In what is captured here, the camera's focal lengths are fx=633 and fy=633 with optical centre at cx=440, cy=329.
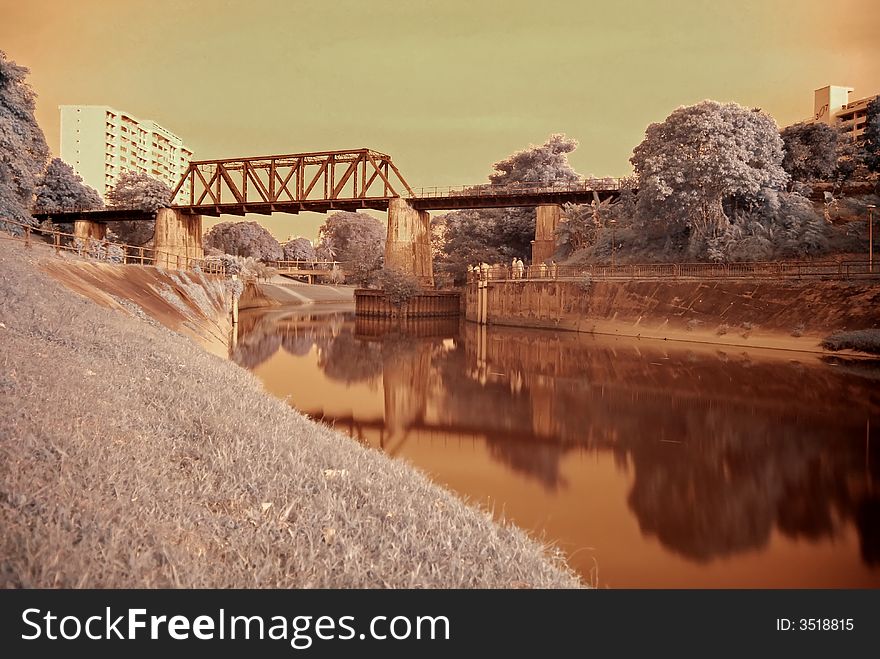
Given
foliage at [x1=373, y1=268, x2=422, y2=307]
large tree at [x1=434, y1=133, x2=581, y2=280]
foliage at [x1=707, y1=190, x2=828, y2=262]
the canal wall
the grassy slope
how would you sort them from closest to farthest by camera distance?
1. the grassy slope
2. foliage at [x1=707, y1=190, x2=828, y2=262]
3. foliage at [x1=373, y1=268, x2=422, y2=307]
4. the canal wall
5. large tree at [x1=434, y1=133, x2=581, y2=280]

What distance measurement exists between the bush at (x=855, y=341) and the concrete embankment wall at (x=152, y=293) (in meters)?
26.5

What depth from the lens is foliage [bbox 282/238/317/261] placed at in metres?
123

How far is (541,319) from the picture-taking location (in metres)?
45.3

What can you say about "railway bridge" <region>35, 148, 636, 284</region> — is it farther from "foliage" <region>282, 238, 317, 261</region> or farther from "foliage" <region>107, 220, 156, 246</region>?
"foliage" <region>282, 238, 317, 261</region>

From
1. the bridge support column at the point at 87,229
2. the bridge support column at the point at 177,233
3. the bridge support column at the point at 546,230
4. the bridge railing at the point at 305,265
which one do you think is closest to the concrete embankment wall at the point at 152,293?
the bridge support column at the point at 546,230

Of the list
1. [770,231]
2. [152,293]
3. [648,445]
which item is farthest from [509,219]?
[648,445]

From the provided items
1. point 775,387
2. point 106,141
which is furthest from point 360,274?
point 106,141

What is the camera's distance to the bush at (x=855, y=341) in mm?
27000

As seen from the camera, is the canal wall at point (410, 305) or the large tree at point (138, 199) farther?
the large tree at point (138, 199)

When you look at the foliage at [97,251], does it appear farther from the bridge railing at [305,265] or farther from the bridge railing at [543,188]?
the bridge railing at [305,265]

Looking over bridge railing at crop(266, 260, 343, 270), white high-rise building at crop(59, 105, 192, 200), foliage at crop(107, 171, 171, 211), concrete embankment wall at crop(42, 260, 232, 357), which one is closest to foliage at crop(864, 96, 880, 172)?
concrete embankment wall at crop(42, 260, 232, 357)

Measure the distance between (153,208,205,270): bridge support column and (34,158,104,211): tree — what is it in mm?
10753
